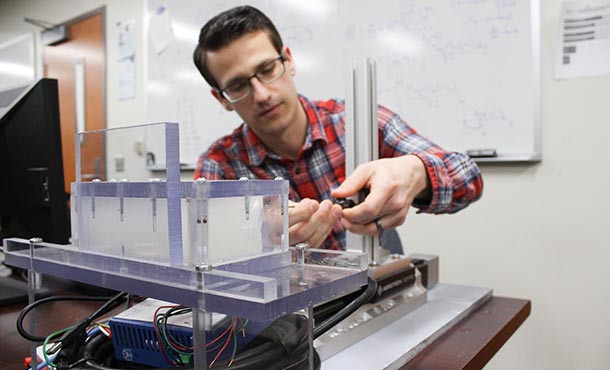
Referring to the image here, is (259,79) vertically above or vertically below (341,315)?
above

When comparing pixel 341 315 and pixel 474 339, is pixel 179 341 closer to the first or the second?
pixel 341 315

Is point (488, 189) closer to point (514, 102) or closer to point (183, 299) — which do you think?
point (514, 102)

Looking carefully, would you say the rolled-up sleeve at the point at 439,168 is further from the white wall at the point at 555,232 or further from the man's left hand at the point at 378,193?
the white wall at the point at 555,232

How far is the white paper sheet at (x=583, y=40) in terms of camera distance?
126cm

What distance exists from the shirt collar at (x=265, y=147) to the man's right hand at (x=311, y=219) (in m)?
0.58

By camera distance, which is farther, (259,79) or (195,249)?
(259,79)

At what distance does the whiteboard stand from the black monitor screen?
27.4 inches

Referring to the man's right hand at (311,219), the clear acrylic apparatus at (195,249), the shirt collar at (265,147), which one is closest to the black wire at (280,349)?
the clear acrylic apparatus at (195,249)

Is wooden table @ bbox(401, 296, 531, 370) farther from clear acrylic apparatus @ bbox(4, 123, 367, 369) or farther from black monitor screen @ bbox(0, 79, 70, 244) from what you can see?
black monitor screen @ bbox(0, 79, 70, 244)

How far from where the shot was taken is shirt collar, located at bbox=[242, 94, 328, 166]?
126 centimetres

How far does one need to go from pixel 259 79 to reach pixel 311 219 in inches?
23.5

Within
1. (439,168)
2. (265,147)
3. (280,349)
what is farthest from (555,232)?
(280,349)

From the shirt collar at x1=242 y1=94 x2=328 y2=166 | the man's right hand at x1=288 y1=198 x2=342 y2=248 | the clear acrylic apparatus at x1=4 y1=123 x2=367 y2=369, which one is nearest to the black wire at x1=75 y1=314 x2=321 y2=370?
the clear acrylic apparatus at x1=4 y1=123 x2=367 y2=369

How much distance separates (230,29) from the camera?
43.2 inches
